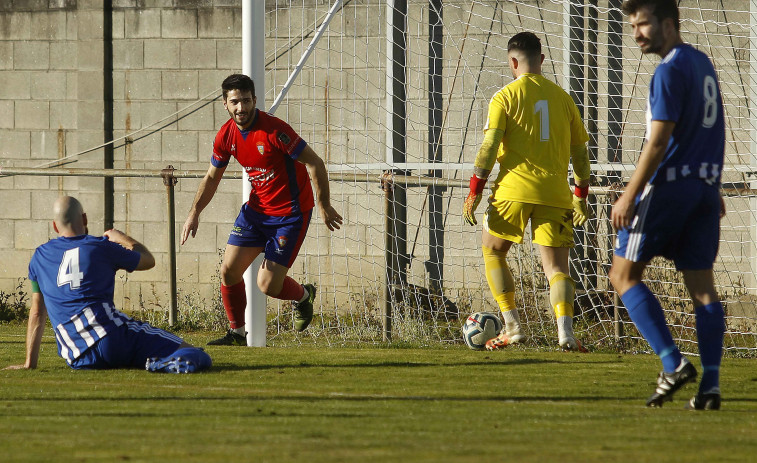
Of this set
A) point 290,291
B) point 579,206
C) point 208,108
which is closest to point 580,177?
point 579,206

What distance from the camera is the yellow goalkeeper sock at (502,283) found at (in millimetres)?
6984

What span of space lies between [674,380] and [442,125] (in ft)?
20.1

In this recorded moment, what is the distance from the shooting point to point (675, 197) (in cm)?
457

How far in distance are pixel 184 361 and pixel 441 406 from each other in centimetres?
185

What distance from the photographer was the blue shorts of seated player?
6043 mm

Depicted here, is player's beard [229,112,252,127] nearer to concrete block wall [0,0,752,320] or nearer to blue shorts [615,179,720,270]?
concrete block wall [0,0,752,320]

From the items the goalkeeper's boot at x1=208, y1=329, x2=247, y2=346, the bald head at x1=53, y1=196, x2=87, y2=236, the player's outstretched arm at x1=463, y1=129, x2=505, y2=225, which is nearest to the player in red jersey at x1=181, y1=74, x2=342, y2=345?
the goalkeeper's boot at x1=208, y1=329, x2=247, y2=346

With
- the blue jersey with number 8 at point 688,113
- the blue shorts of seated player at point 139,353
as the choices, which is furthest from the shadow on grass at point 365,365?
the blue jersey with number 8 at point 688,113

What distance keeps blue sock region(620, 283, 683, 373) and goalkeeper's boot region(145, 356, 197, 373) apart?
2579 mm

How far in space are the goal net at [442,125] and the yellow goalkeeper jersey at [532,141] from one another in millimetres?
2298

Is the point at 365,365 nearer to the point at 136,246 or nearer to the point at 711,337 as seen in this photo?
the point at 136,246

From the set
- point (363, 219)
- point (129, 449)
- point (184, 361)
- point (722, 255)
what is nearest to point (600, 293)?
point (722, 255)

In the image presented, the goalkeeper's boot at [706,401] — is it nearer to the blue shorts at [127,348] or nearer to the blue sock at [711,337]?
the blue sock at [711,337]

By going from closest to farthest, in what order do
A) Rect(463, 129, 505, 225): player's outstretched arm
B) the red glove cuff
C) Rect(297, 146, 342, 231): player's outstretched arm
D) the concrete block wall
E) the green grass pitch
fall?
the green grass pitch < Rect(463, 129, 505, 225): player's outstretched arm < the red glove cuff < Rect(297, 146, 342, 231): player's outstretched arm < the concrete block wall
